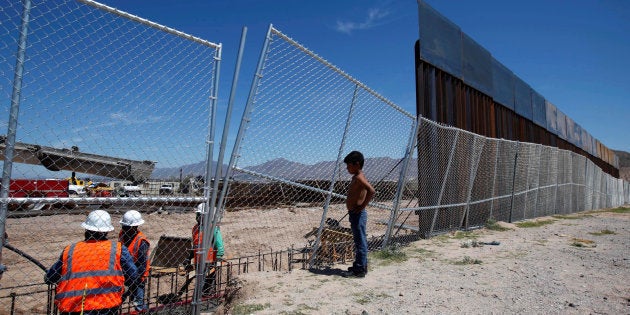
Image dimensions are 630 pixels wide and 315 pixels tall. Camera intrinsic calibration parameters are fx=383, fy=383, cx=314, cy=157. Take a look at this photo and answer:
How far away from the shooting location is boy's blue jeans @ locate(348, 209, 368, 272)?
4684 millimetres

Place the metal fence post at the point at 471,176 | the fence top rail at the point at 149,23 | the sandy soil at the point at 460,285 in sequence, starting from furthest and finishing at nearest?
1. the metal fence post at the point at 471,176
2. the sandy soil at the point at 460,285
3. the fence top rail at the point at 149,23

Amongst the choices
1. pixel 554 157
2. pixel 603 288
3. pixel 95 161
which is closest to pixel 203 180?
pixel 95 161

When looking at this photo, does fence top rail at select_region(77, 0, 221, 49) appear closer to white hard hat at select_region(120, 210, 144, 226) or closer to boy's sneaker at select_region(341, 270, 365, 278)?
white hard hat at select_region(120, 210, 144, 226)

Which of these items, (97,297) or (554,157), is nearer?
(97,297)

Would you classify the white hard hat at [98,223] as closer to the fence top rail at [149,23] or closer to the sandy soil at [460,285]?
the sandy soil at [460,285]

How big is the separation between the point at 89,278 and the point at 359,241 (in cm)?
287

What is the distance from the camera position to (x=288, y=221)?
16484 millimetres

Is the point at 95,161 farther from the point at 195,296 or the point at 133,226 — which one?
the point at 133,226

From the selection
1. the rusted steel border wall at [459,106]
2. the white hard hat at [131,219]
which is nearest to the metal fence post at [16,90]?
the white hard hat at [131,219]

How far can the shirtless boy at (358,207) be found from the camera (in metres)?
4.69

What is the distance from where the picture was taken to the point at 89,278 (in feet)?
10.5

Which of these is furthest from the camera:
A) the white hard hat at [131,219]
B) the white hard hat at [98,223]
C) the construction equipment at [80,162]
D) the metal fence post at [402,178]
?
the metal fence post at [402,178]

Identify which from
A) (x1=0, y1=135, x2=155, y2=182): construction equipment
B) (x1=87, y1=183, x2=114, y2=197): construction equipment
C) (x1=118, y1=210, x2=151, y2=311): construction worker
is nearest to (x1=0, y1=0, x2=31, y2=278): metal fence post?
(x1=0, y1=135, x2=155, y2=182): construction equipment

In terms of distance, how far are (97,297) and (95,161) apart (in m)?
1.15
